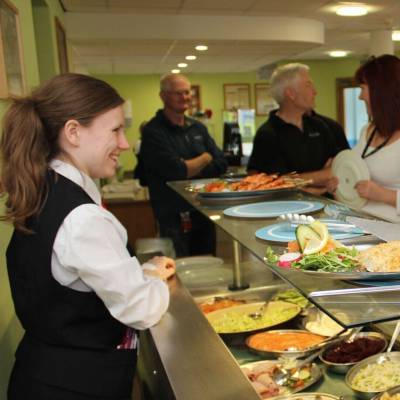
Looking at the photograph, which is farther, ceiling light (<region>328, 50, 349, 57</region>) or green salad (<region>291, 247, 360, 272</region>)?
ceiling light (<region>328, 50, 349, 57</region>)

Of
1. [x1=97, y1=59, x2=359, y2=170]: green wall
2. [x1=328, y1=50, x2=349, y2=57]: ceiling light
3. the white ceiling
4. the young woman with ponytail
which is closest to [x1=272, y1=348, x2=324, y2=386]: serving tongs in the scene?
the young woman with ponytail

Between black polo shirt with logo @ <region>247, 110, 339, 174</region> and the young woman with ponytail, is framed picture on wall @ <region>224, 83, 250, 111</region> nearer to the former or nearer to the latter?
black polo shirt with logo @ <region>247, 110, 339, 174</region>

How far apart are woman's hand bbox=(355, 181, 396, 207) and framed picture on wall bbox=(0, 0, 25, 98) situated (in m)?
1.27

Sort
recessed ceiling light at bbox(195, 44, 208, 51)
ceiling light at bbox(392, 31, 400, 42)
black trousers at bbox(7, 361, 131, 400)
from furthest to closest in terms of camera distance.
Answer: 1. ceiling light at bbox(392, 31, 400, 42)
2. recessed ceiling light at bbox(195, 44, 208, 51)
3. black trousers at bbox(7, 361, 131, 400)

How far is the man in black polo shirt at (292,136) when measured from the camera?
2.87 metres

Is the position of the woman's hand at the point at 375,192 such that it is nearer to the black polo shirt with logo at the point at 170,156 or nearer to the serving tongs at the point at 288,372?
the serving tongs at the point at 288,372

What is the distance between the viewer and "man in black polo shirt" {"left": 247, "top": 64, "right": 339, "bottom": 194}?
2869 millimetres

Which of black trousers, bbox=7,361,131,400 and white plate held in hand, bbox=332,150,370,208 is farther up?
white plate held in hand, bbox=332,150,370,208

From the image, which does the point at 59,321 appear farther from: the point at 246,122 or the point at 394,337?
the point at 246,122

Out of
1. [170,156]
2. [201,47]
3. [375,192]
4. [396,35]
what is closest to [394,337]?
[375,192]

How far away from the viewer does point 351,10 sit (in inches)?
196

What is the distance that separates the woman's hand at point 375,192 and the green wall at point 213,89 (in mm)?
7967

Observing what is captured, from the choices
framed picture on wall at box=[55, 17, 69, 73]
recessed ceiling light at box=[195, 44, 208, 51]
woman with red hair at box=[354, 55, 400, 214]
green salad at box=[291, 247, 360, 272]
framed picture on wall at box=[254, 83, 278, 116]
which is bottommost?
green salad at box=[291, 247, 360, 272]

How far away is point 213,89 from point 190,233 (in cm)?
696
